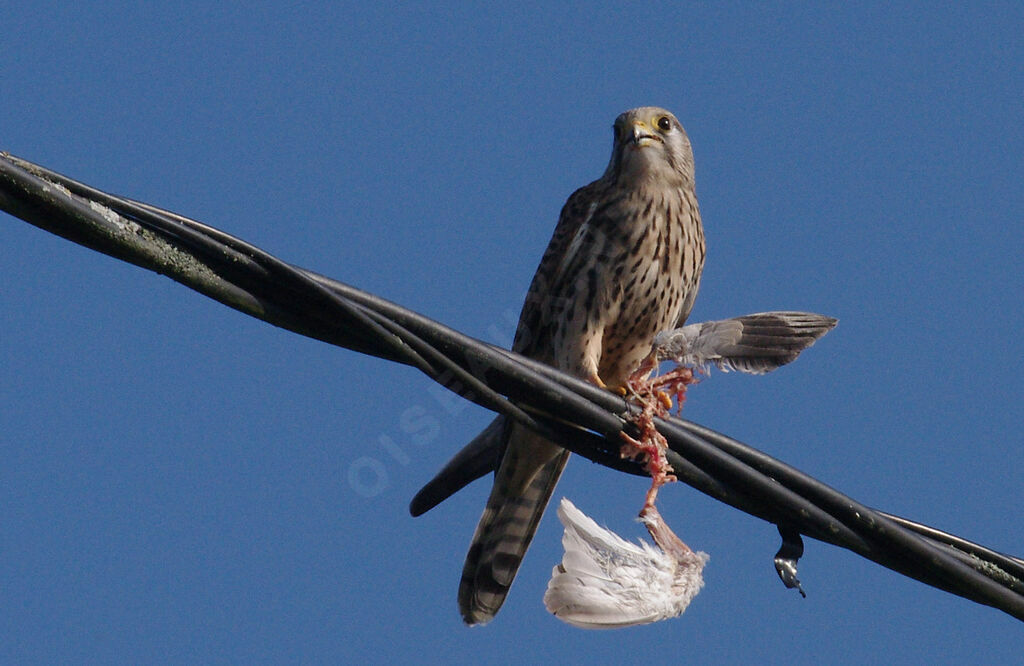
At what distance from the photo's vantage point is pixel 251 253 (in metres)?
2.48

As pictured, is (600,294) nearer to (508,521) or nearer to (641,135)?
(641,135)

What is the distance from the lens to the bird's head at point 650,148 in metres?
4.59

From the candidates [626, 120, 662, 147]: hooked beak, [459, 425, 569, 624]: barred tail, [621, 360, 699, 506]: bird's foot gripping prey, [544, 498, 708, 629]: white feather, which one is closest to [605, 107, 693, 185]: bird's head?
[626, 120, 662, 147]: hooked beak

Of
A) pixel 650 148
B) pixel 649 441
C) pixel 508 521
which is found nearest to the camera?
pixel 649 441

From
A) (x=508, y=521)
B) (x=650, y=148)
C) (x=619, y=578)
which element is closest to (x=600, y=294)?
(x=650, y=148)

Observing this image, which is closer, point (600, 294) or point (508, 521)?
point (600, 294)

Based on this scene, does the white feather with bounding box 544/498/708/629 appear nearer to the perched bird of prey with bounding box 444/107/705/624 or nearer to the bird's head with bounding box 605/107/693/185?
the perched bird of prey with bounding box 444/107/705/624

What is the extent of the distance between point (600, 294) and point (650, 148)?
2.26 feet

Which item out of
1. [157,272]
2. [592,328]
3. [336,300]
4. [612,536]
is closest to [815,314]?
[612,536]

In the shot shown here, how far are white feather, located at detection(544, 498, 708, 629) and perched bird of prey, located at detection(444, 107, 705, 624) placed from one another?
2.79 ft

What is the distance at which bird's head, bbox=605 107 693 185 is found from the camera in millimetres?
4586

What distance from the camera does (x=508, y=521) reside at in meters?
4.75

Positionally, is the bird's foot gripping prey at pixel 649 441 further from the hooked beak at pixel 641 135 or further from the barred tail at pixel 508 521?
the hooked beak at pixel 641 135

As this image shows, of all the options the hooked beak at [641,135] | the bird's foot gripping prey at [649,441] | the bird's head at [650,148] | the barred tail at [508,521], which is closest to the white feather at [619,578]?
the bird's foot gripping prey at [649,441]
